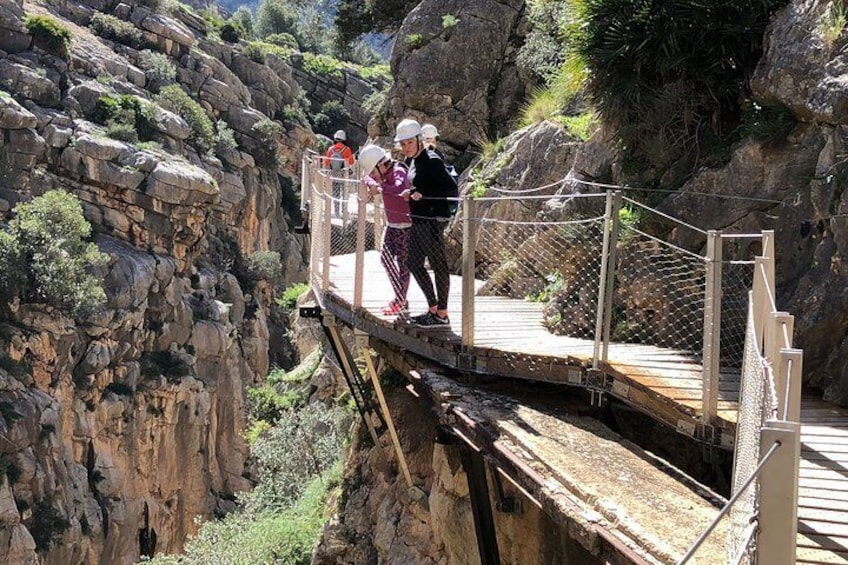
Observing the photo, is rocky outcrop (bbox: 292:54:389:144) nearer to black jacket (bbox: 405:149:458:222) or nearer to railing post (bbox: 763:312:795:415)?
black jacket (bbox: 405:149:458:222)

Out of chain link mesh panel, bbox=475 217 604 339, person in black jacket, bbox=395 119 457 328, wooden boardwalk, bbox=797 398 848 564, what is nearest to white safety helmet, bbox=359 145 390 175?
person in black jacket, bbox=395 119 457 328

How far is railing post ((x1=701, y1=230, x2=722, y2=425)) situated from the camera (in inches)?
185

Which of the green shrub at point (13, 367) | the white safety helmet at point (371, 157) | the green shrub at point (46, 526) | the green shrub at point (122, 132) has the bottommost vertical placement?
the green shrub at point (46, 526)

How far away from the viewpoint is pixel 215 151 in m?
46.0

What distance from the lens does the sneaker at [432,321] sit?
7.04 m

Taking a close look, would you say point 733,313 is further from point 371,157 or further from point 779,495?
point 779,495

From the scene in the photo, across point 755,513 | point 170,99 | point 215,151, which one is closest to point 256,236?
point 215,151

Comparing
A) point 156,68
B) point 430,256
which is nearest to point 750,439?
point 430,256

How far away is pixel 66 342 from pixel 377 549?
2425 centimetres

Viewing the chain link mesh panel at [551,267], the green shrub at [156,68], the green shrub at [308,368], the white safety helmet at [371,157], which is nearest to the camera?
the chain link mesh panel at [551,267]

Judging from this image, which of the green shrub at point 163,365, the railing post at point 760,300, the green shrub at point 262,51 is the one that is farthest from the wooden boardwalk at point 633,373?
the green shrub at point 262,51

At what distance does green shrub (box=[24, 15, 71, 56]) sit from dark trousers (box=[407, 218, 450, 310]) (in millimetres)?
36034

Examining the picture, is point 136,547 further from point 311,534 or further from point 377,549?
point 377,549

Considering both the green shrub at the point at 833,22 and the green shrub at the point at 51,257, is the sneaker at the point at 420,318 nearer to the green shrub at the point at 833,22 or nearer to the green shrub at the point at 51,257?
the green shrub at the point at 833,22
